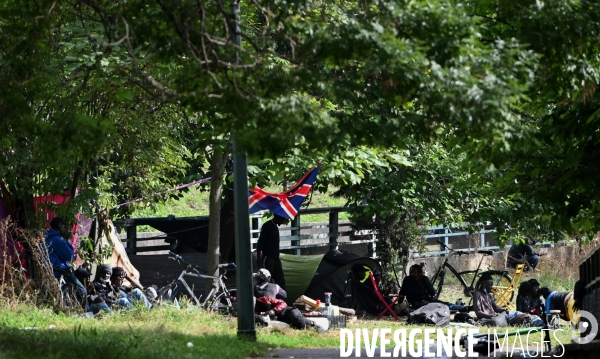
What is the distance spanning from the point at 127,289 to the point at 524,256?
473 inches

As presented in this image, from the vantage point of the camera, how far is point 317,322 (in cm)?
1702

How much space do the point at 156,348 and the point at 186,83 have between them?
3.78m

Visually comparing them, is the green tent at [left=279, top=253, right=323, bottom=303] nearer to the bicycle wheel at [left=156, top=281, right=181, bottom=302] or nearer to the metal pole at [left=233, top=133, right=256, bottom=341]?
the bicycle wheel at [left=156, top=281, right=181, bottom=302]

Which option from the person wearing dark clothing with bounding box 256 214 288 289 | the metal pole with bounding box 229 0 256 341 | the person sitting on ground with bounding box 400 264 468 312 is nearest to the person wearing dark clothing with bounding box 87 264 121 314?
the metal pole with bounding box 229 0 256 341

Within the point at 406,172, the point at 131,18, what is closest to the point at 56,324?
the point at 131,18

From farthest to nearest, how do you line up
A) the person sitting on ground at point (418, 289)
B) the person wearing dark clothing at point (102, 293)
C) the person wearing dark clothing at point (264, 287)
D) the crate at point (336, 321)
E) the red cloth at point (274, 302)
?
1. the person sitting on ground at point (418, 289)
2. the crate at point (336, 321)
3. the person wearing dark clothing at point (264, 287)
4. the red cloth at point (274, 302)
5. the person wearing dark clothing at point (102, 293)

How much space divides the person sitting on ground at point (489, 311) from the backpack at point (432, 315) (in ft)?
2.14

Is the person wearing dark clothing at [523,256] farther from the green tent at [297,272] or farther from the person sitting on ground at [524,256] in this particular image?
the green tent at [297,272]

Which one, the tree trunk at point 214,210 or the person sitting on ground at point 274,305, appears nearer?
the person sitting on ground at point 274,305

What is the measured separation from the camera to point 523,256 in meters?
26.2

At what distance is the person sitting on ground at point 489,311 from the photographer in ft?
63.3

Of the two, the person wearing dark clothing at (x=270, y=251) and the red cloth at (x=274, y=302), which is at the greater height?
the person wearing dark clothing at (x=270, y=251)


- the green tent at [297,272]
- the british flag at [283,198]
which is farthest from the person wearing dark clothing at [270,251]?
the british flag at [283,198]

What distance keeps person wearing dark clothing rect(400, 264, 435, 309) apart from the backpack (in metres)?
1.11
